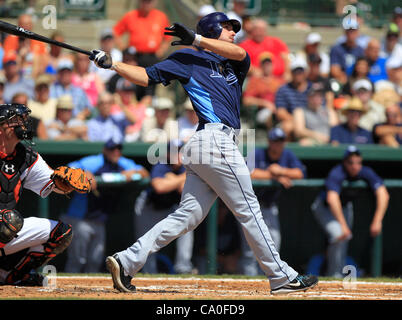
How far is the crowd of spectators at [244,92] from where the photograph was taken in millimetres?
9234

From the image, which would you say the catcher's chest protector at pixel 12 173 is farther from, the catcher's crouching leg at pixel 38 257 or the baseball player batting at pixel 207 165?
the baseball player batting at pixel 207 165

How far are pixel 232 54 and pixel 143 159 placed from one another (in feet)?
13.1

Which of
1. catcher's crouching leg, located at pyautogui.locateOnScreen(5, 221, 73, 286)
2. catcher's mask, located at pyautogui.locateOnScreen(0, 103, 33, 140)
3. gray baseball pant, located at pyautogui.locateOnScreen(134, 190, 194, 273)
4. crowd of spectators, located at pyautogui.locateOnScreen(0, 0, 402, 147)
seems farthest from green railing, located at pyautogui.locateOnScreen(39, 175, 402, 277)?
catcher's mask, located at pyautogui.locateOnScreen(0, 103, 33, 140)

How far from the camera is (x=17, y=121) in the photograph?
17.7 feet

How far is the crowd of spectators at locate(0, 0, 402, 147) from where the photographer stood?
9.23 metres

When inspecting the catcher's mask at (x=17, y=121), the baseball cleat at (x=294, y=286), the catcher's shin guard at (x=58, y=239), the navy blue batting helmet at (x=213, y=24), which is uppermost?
the navy blue batting helmet at (x=213, y=24)

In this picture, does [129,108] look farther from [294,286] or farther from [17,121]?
[294,286]

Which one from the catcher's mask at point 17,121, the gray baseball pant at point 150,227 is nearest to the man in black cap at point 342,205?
the gray baseball pant at point 150,227

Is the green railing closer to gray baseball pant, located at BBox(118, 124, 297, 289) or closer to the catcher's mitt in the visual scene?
the catcher's mitt

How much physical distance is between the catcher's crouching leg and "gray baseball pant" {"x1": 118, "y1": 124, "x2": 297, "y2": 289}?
65cm

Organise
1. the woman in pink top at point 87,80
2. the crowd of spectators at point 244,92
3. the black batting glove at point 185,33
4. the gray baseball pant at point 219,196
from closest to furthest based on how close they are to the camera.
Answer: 1. the black batting glove at point 185,33
2. the gray baseball pant at point 219,196
3. the crowd of spectators at point 244,92
4. the woman in pink top at point 87,80

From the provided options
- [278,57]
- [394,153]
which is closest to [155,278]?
[394,153]
